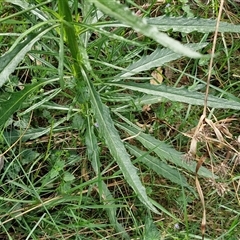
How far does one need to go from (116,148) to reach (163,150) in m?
0.40

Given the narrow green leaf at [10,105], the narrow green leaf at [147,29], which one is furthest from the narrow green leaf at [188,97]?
the narrow green leaf at [147,29]

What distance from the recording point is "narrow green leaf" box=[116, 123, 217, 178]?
5.89ft

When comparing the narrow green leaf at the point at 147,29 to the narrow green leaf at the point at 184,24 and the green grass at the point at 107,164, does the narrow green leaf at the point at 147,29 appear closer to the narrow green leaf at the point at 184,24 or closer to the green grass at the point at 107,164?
the narrow green leaf at the point at 184,24

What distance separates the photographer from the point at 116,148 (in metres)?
1.44

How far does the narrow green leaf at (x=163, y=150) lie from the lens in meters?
1.79

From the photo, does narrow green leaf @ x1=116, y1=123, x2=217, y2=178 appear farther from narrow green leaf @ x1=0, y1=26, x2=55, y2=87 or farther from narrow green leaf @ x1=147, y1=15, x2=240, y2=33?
narrow green leaf @ x1=0, y1=26, x2=55, y2=87

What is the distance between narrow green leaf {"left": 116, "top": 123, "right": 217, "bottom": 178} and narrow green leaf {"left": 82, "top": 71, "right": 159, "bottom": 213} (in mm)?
361

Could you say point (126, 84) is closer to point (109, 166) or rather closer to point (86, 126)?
point (86, 126)

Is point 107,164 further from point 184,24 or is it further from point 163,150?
point 184,24

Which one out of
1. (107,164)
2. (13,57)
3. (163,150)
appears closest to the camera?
(13,57)

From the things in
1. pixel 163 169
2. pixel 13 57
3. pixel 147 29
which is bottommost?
→ pixel 163 169

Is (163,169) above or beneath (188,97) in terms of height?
beneath

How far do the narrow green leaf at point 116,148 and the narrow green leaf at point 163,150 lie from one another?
0.36m

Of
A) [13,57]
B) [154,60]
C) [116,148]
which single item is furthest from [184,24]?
[13,57]
